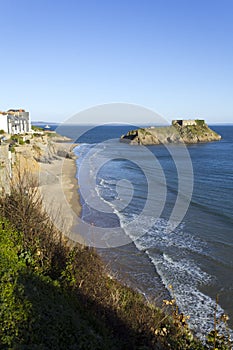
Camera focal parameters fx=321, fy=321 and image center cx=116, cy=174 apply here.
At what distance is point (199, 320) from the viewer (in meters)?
10.6

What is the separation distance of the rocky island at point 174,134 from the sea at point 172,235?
55903 millimetres

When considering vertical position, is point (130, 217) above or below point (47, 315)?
below

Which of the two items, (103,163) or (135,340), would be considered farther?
(103,163)

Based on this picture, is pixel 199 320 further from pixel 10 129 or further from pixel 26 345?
pixel 10 129

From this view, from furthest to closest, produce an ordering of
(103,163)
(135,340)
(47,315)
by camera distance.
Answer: (103,163)
(135,340)
(47,315)

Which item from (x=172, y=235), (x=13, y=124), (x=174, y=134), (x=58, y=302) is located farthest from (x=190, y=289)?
(x=174, y=134)

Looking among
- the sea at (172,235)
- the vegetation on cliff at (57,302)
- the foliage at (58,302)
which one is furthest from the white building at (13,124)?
the foliage at (58,302)

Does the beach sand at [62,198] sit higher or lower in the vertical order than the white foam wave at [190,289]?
higher

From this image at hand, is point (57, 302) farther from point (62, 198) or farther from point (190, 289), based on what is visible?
point (62, 198)

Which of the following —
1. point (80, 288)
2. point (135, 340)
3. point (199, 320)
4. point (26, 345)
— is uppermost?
point (26, 345)

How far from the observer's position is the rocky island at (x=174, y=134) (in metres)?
92.6

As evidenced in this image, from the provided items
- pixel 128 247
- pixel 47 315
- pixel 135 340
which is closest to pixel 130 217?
pixel 128 247

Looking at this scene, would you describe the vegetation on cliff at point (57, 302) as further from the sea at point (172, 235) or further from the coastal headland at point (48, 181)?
the coastal headland at point (48, 181)

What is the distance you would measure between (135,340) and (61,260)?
124 inches
